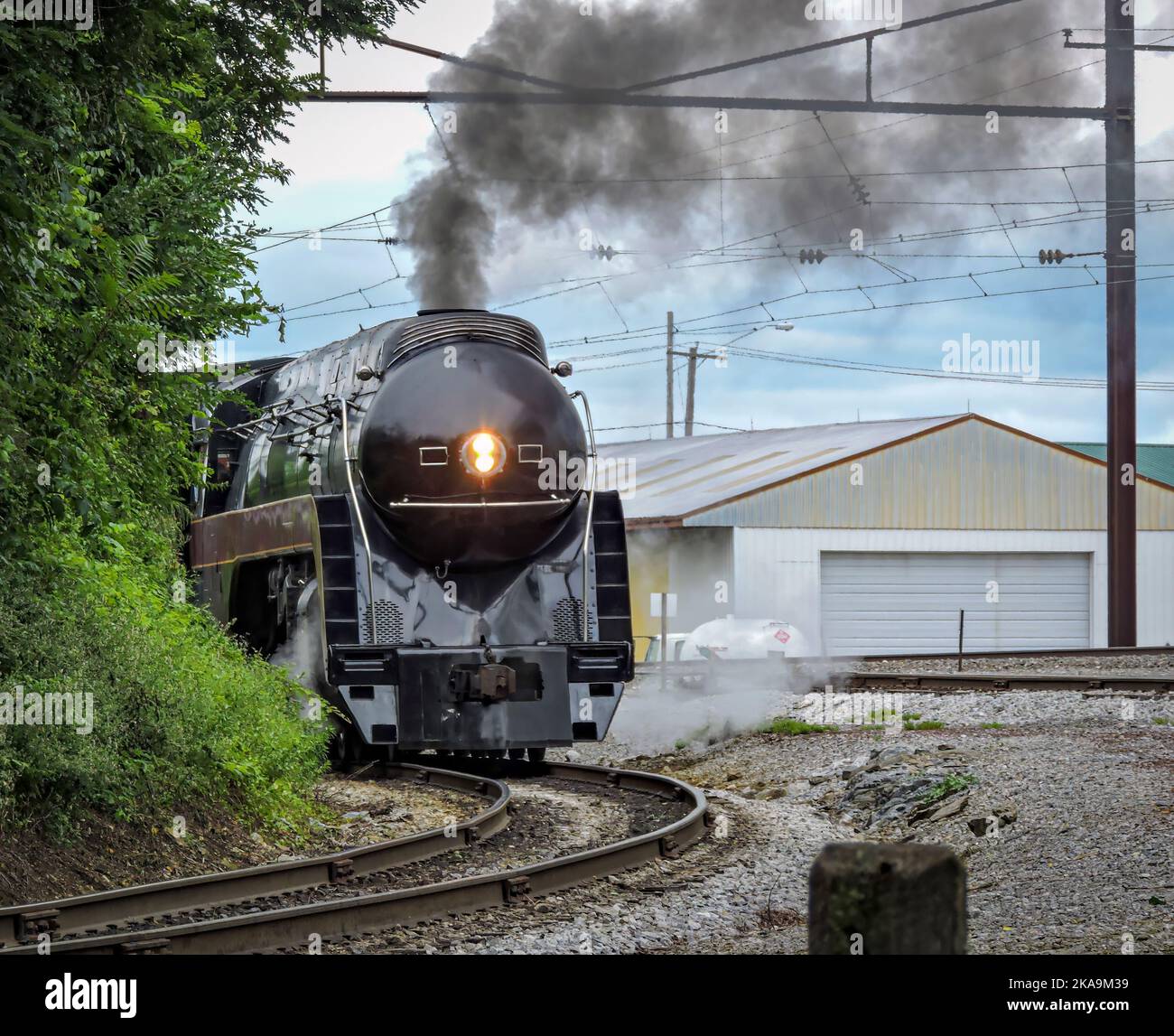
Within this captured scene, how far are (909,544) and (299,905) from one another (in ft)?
92.6

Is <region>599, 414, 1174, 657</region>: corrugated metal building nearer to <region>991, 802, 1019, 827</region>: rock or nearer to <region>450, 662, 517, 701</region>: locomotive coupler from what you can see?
<region>450, 662, 517, 701</region>: locomotive coupler

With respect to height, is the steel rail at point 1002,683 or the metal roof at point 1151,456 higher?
the metal roof at point 1151,456

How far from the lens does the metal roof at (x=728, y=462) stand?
33188mm

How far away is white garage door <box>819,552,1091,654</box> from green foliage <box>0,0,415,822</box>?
74.4 ft

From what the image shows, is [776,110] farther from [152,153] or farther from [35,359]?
[35,359]

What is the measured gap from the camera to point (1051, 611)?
115 feet

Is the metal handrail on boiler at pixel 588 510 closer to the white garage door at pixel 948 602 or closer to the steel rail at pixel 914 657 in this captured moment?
the steel rail at pixel 914 657

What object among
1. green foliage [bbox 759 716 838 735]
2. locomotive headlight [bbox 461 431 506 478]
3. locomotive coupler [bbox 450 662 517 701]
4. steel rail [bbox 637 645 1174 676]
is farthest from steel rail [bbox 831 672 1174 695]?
locomotive headlight [bbox 461 431 506 478]

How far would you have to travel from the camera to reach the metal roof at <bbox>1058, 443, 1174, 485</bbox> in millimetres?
52438

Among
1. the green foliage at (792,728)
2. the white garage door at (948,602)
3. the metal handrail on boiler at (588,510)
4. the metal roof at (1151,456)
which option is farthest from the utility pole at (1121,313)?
the metal roof at (1151,456)

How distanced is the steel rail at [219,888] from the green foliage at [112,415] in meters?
1.11
